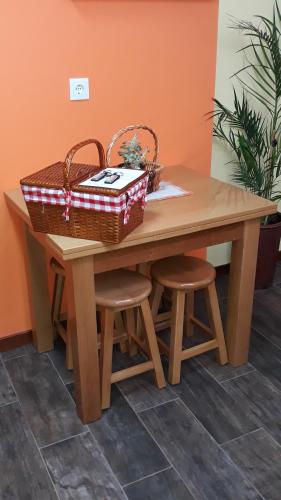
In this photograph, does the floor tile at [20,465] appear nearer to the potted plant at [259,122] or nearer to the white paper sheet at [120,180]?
the white paper sheet at [120,180]

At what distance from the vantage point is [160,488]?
1.75 meters

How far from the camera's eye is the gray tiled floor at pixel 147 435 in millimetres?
1762

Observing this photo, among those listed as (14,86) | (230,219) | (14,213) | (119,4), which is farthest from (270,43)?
(14,213)

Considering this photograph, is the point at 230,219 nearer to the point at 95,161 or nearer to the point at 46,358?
the point at 95,161

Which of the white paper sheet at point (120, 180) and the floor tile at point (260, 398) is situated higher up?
the white paper sheet at point (120, 180)

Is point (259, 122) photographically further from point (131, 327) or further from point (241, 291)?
point (131, 327)

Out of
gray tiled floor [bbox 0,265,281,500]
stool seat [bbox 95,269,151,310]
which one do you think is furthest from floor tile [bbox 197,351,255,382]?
stool seat [bbox 95,269,151,310]

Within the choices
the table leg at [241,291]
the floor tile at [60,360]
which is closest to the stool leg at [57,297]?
the floor tile at [60,360]

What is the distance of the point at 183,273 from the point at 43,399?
84 centimetres

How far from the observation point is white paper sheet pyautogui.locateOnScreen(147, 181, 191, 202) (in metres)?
2.17

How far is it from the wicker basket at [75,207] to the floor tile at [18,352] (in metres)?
0.94

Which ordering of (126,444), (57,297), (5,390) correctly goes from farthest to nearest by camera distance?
(57,297), (5,390), (126,444)

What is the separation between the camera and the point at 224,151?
2.90 m

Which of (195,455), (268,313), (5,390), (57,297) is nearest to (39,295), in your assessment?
(57,297)
